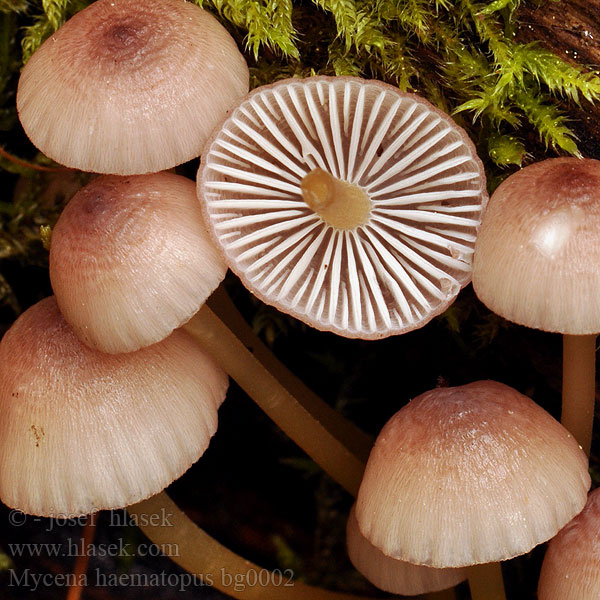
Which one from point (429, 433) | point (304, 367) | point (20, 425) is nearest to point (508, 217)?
point (429, 433)

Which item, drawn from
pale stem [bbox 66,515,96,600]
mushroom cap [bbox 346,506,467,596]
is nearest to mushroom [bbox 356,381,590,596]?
mushroom cap [bbox 346,506,467,596]

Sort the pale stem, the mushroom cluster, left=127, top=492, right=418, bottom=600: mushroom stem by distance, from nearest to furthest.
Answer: the mushroom cluster < left=127, top=492, right=418, bottom=600: mushroom stem < the pale stem

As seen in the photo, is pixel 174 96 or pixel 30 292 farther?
pixel 30 292

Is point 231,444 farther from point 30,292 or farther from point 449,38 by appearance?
point 449,38

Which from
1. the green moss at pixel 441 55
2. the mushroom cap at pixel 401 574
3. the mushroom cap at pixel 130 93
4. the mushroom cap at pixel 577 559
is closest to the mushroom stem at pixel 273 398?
the mushroom cap at pixel 401 574

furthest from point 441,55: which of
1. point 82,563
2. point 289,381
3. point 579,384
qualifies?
point 82,563

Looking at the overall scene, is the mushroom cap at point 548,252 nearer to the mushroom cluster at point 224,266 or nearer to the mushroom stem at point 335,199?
the mushroom cluster at point 224,266

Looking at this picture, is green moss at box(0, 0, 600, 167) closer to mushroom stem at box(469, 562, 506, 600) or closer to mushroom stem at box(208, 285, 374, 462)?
mushroom stem at box(208, 285, 374, 462)

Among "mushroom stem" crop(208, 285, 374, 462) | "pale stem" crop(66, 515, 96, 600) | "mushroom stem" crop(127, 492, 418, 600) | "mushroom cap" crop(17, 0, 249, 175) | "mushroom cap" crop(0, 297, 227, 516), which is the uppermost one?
"mushroom cap" crop(17, 0, 249, 175)
